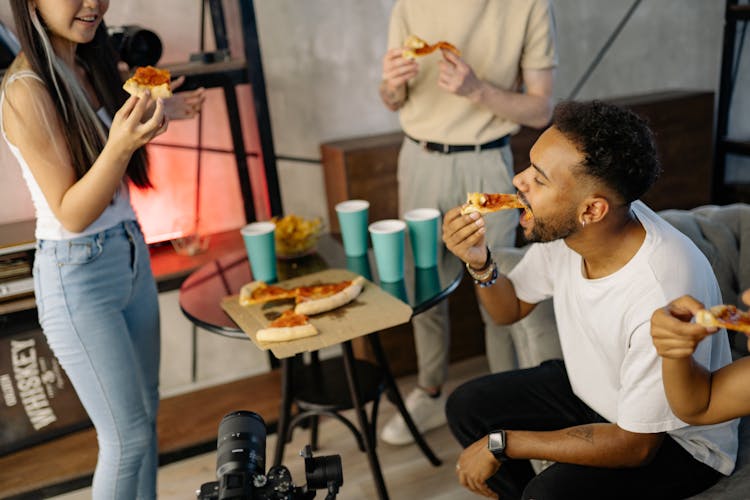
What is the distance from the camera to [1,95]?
160cm

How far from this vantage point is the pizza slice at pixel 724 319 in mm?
1101

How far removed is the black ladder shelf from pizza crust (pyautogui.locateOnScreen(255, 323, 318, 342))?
2893 millimetres

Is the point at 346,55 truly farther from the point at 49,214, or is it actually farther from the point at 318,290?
the point at 49,214

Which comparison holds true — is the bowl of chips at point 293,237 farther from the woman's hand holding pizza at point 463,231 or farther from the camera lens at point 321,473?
the camera lens at point 321,473

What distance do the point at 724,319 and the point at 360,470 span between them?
164 centimetres

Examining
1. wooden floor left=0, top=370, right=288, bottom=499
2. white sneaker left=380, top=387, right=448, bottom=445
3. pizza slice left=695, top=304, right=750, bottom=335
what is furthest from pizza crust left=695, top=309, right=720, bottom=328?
wooden floor left=0, top=370, right=288, bottom=499

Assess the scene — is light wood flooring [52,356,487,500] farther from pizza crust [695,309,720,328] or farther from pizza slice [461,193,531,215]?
pizza crust [695,309,720,328]

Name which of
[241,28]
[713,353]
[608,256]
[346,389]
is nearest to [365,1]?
[241,28]

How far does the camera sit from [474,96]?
2.22m

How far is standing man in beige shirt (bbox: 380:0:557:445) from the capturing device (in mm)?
2287

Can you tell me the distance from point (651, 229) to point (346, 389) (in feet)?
3.98

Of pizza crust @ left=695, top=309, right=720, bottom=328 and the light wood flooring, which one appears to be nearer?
pizza crust @ left=695, top=309, right=720, bottom=328

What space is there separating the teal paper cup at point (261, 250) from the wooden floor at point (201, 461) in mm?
749

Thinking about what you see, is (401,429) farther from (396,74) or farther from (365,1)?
(365,1)
